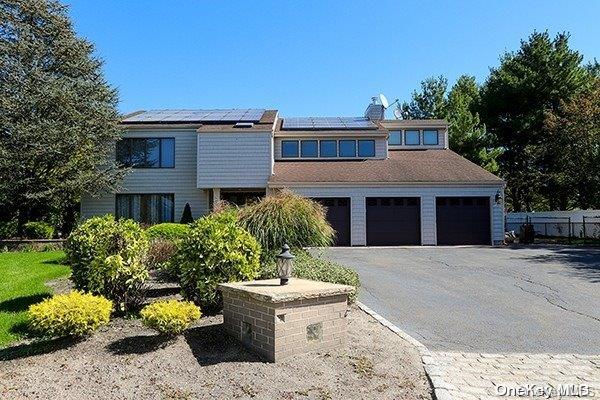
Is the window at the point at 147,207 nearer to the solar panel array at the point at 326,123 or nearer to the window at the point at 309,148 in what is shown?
the window at the point at 309,148

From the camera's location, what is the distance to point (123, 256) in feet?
22.8

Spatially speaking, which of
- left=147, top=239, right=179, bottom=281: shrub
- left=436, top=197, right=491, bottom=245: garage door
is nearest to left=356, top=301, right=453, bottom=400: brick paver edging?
left=147, top=239, right=179, bottom=281: shrub

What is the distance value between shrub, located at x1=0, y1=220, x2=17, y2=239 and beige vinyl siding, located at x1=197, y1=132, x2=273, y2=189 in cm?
874

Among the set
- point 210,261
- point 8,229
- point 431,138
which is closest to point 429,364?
point 210,261

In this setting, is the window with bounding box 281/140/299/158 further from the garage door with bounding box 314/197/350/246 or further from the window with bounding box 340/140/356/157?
the garage door with bounding box 314/197/350/246

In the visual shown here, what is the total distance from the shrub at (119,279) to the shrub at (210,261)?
673mm

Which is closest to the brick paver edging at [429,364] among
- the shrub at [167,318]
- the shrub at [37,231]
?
the shrub at [167,318]

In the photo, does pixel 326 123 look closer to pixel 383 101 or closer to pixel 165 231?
pixel 383 101

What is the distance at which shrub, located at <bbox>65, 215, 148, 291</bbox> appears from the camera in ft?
22.9

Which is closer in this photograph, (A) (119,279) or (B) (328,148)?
(A) (119,279)

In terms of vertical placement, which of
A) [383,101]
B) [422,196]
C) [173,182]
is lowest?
[422,196]

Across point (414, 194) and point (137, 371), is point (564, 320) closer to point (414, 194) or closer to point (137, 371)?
point (137, 371)

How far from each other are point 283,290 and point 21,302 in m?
5.56

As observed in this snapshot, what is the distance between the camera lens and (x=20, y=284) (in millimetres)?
9773
